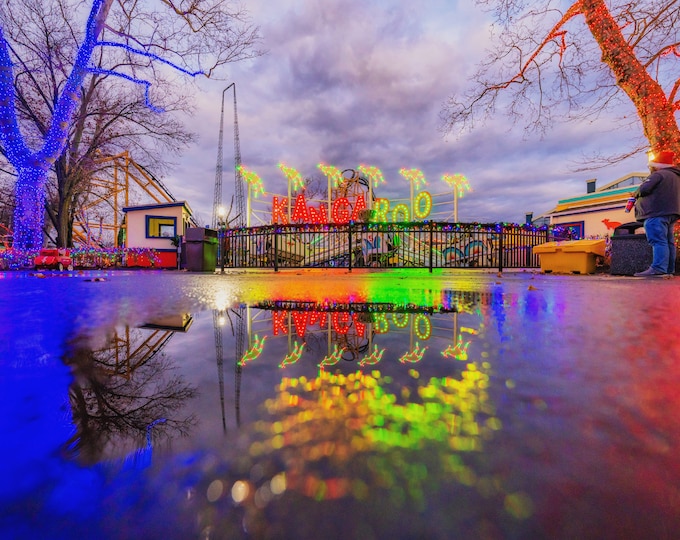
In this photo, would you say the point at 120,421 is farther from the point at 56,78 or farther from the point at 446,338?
the point at 56,78

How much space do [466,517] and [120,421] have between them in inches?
27.0

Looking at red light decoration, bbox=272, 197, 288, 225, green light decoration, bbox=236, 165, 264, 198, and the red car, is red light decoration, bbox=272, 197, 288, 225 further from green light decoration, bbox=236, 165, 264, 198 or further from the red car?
the red car

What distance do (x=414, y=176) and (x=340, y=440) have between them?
2079 centimetres

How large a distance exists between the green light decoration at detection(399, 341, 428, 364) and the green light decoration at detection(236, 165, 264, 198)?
19634 mm

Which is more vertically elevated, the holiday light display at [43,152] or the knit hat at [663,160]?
the holiday light display at [43,152]

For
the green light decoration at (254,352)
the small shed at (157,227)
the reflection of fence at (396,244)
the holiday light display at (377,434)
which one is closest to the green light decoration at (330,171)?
the reflection of fence at (396,244)

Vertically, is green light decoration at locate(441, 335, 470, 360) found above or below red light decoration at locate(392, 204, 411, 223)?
below

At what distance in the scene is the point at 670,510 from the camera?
44 cm

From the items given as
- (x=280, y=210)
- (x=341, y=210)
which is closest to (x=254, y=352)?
(x=280, y=210)

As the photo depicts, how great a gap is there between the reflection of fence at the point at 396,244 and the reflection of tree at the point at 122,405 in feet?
29.1

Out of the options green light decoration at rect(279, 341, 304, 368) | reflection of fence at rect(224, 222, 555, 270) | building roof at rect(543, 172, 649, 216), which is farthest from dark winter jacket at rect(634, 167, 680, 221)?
building roof at rect(543, 172, 649, 216)

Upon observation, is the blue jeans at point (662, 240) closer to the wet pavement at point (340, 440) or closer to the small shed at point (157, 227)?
the wet pavement at point (340, 440)

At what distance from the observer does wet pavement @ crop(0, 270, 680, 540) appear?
1.37 feet

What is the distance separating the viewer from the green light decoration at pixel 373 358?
1.07 metres
